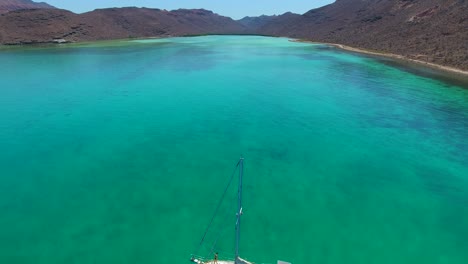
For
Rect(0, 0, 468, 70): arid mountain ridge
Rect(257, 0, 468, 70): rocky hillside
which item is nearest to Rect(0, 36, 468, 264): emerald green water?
Rect(257, 0, 468, 70): rocky hillside

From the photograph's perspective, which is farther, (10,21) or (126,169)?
(10,21)

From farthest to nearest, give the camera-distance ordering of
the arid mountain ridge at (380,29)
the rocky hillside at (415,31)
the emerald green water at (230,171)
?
the arid mountain ridge at (380,29) < the rocky hillside at (415,31) < the emerald green water at (230,171)

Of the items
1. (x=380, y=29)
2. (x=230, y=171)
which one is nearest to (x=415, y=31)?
(x=380, y=29)

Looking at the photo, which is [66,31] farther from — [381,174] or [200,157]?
[381,174]

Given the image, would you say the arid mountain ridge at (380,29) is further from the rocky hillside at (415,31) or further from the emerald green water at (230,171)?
the emerald green water at (230,171)

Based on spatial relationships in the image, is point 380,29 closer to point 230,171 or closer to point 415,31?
point 415,31

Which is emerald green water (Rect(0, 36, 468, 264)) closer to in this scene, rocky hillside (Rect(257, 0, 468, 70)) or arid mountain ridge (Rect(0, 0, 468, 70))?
rocky hillside (Rect(257, 0, 468, 70))

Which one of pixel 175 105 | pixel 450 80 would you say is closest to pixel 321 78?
pixel 450 80

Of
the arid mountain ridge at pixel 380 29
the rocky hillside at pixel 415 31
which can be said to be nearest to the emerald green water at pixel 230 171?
the rocky hillside at pixel 415 31
